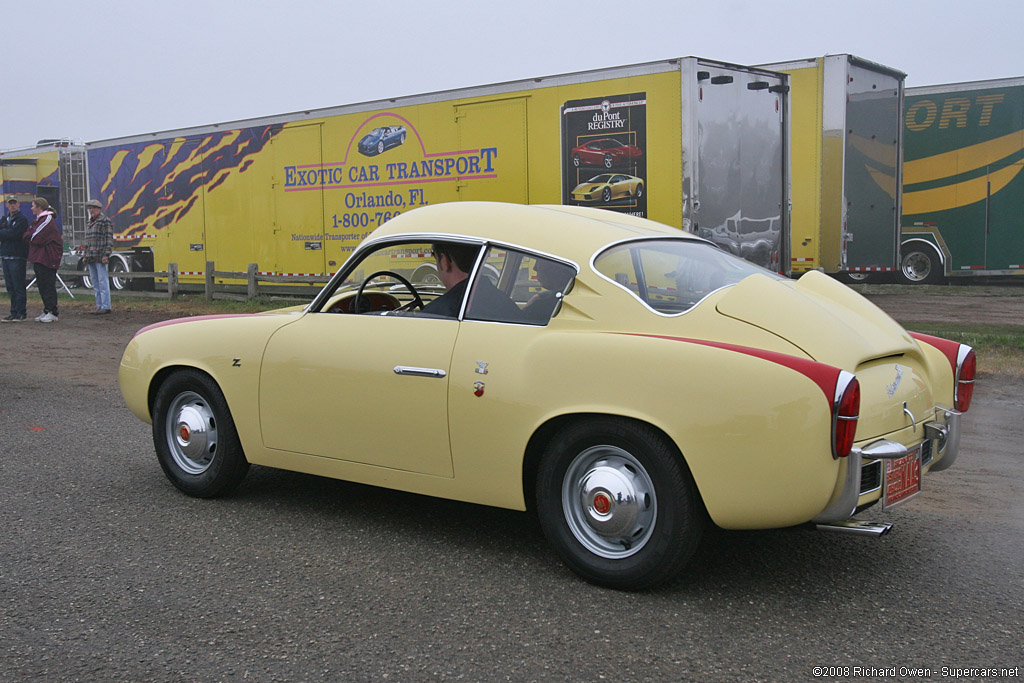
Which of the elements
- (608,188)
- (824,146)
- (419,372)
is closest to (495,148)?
(608,188)

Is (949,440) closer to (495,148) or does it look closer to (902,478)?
(902,478)

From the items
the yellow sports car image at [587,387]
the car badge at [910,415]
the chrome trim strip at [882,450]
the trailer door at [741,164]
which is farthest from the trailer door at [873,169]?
the chrome trim strip at [882,450]


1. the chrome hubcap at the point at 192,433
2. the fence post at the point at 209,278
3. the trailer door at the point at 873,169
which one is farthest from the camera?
the fence post at the point at 209,278

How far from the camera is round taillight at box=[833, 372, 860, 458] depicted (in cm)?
311

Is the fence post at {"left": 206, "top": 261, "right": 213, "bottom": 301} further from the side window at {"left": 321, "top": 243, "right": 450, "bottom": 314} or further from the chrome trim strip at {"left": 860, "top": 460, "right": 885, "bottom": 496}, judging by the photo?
the chrome trim strip at {"left": 860, "top": 460, "right": 885, "bottom": 496}

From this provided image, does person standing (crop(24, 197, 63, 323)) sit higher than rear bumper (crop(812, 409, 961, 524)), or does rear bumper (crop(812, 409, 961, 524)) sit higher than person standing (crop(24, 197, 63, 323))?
person standing (crop(24, 197, 63, 323))

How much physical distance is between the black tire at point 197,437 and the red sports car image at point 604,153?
7321 millimetres

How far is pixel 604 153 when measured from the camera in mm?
11375

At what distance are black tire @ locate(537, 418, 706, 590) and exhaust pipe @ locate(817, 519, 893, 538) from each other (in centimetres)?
46

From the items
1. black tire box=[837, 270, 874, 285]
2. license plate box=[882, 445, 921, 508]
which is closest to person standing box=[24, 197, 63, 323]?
license plate box=[882, 445, 921, 508]

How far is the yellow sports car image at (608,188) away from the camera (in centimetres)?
1108

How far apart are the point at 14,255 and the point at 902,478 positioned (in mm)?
14674

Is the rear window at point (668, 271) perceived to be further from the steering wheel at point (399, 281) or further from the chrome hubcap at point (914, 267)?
the chrome hubcap at point (914, 267)

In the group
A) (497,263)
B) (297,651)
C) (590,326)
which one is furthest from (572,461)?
(297,651)
